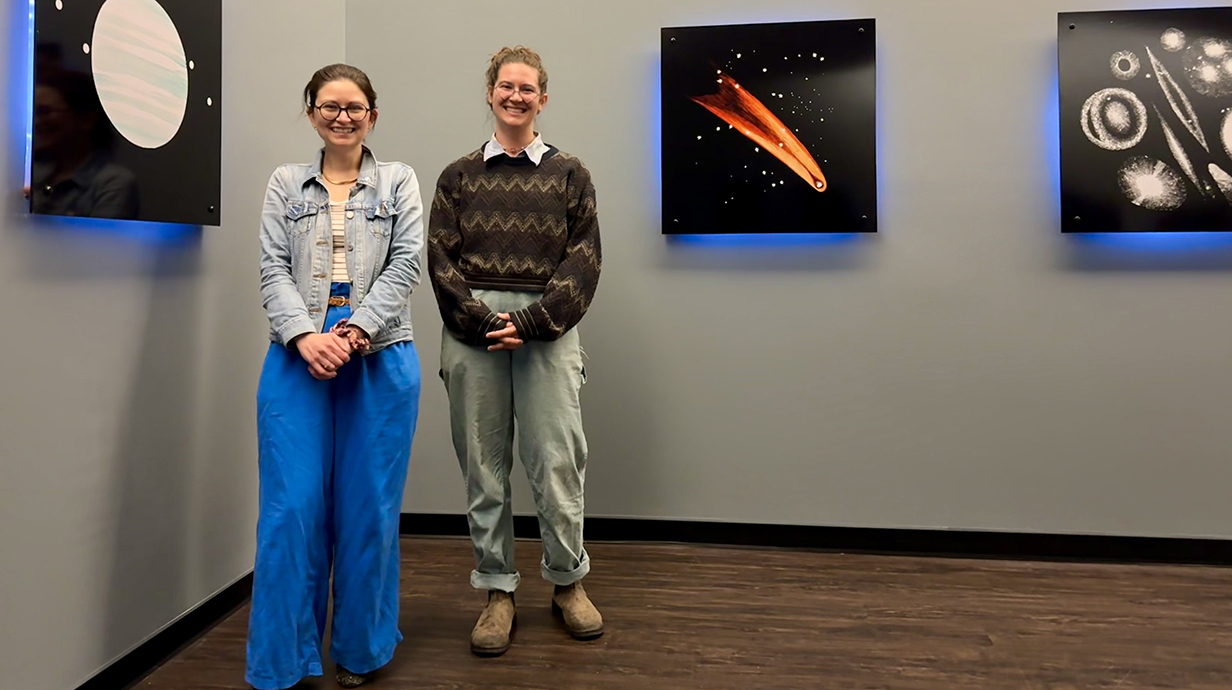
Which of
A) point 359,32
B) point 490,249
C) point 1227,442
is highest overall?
point 359,32

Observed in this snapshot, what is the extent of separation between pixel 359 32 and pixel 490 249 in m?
1.39

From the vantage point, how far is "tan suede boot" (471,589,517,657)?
7.34 ft

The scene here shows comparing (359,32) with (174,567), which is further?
(359,32)

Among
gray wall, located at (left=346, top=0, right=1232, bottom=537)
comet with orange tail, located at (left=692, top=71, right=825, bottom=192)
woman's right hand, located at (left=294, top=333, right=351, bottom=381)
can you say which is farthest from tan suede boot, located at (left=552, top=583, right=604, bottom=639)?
comet with orange tail, located at (left=692, top=71, right=825, bottom=192)

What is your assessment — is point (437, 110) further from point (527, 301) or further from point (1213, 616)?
point (1213, 616)

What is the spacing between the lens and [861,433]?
3.09 metres

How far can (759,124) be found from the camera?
9.97 ft

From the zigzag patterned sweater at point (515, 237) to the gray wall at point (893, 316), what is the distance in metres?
0.78

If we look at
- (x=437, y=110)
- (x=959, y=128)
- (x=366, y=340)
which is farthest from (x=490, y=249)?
(x=959, y=128)

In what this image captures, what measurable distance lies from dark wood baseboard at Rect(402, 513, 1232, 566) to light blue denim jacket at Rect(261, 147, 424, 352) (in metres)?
1.30

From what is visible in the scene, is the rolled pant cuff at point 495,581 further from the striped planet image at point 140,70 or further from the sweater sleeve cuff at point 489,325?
the striped planet image at point 140,70

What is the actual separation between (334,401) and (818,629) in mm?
1386

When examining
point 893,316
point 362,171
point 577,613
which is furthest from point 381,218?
point 893,316

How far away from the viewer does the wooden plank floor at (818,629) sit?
2105mm
